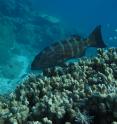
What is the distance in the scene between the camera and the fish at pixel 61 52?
6207mm

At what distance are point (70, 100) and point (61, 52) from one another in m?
2.39

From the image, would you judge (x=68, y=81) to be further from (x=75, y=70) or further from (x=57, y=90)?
(x=75, y=70)

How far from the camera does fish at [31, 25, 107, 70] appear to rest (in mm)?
6207

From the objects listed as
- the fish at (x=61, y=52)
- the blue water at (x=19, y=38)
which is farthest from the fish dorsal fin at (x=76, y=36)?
the blue water at (x=19, y=38)

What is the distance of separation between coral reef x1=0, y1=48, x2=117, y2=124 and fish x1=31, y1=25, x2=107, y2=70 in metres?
0.45

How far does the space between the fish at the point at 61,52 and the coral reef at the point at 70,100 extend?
45 cm

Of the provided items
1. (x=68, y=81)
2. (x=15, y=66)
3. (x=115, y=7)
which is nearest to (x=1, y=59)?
(x=15, y=66)

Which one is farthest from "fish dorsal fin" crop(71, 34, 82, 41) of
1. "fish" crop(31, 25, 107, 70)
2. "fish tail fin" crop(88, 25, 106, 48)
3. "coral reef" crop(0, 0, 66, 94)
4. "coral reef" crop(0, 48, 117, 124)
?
"coral reef" crop(0, 0, 66, 94)

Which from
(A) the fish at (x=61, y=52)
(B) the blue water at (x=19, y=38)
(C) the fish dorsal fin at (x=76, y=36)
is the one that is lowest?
(A) the fish at (x=61, y=52)

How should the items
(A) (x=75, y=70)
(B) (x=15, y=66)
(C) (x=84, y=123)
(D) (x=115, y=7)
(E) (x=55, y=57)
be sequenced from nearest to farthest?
(C) (x=84, y=123), (A) (x=75, y=70), (E) (x=55, y=57), (B) (x=15, y=66), (D) (x=115, y=7)

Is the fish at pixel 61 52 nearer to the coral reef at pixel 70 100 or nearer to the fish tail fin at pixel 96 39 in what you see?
the fish tail fin at pixel 96 39

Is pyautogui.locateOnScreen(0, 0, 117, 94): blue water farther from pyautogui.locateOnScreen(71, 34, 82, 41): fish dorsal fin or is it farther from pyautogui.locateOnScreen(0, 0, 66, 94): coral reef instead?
pyautogui.locateOnScreen(71, 34, 82, 41): fish dorsal fin

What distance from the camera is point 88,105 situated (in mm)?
3723

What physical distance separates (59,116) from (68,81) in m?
1.32
